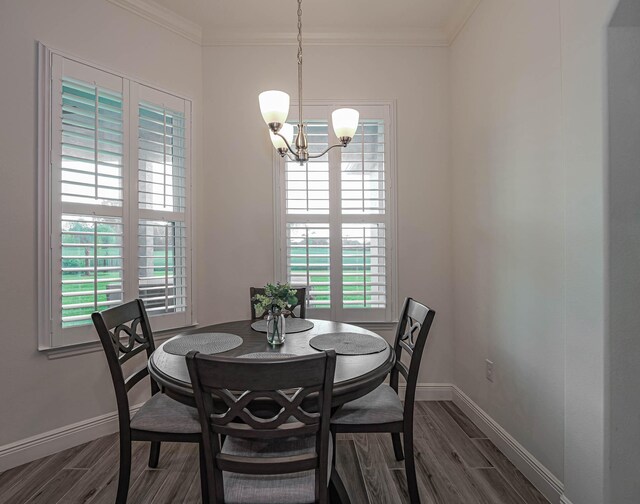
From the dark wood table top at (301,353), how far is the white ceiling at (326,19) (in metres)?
2.45

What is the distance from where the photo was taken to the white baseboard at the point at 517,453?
1811mm

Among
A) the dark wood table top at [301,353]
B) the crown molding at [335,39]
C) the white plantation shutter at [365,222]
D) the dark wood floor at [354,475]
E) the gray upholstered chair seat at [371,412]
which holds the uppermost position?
the crown molding at [335,39]

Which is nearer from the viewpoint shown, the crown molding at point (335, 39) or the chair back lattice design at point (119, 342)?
the chair back lattice design at point (119, 342)

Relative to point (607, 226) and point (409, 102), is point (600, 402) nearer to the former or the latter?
point (607, 226)

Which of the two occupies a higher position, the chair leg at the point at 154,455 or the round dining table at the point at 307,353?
the round dining table at the point at 307,353

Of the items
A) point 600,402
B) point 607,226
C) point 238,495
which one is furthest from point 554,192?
point 238,495

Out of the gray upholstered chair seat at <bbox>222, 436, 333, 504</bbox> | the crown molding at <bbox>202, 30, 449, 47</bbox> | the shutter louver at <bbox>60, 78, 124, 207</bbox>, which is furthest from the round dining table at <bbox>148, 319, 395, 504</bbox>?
the crown molding at <bbox>202, 30, 449, 47</bbox>

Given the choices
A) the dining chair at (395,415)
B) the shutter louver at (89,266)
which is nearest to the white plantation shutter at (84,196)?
the shutter louver at (89,266)

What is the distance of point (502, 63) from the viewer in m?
2.29

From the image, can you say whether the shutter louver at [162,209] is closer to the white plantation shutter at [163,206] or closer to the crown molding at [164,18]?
the white plantation shutter at [163,206]

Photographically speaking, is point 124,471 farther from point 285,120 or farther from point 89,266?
point 285,120

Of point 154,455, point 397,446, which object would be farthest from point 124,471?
point 397,446

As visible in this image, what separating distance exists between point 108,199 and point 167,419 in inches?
64.5

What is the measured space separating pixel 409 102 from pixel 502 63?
2.89 ft
